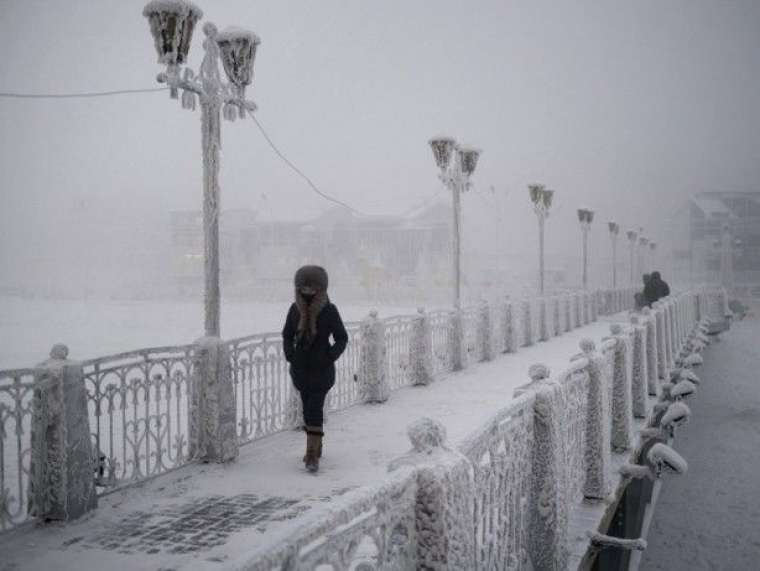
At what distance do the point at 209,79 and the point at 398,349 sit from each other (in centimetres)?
604

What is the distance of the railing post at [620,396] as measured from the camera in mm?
7848

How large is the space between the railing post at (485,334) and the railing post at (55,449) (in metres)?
11.5

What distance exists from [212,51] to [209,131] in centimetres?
101

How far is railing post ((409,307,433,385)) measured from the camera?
1246 cm

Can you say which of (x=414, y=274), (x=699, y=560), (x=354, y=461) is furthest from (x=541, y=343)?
(x=414, y=274)

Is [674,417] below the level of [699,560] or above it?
above

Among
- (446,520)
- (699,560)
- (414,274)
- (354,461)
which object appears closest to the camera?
(446,520)

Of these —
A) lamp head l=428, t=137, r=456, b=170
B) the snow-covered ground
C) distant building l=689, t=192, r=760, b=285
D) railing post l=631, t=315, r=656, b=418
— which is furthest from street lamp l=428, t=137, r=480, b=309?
distant building l=689, t=192, r=760, b=285

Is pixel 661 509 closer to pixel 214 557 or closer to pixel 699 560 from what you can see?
pixel 699 560

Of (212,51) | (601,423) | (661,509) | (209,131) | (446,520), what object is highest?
(212,51)

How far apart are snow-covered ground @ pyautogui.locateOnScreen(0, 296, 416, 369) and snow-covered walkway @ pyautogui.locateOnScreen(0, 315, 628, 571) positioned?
54.0ft

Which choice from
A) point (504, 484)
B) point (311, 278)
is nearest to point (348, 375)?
point (311, 278)

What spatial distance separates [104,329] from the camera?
34.8m

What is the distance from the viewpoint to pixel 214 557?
14.6ft
